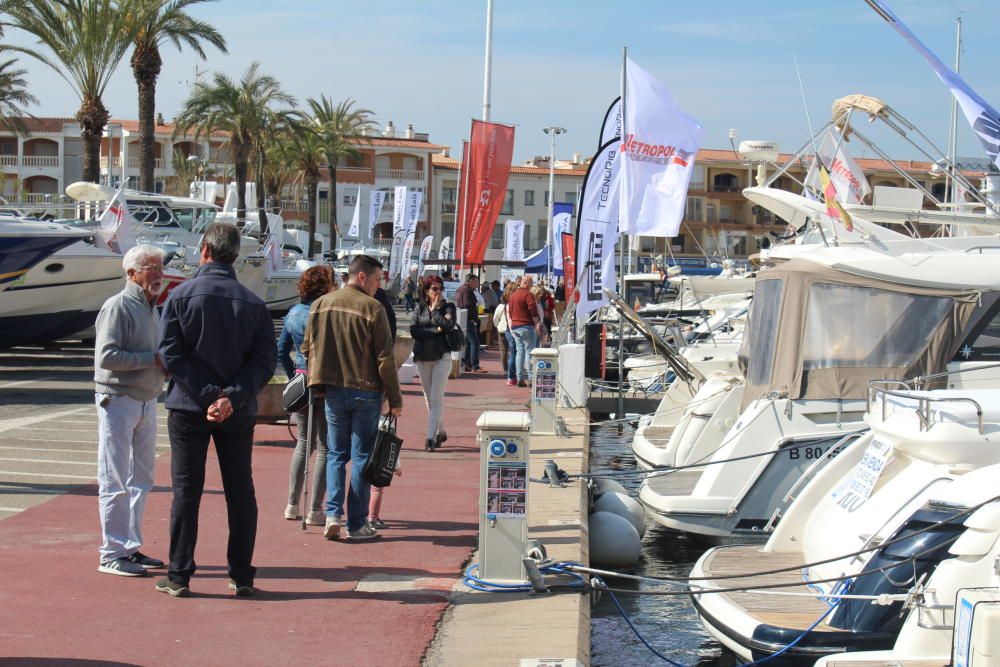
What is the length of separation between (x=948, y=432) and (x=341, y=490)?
13.0 feet

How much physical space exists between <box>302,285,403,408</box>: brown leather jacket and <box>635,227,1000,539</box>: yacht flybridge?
11.0 ft

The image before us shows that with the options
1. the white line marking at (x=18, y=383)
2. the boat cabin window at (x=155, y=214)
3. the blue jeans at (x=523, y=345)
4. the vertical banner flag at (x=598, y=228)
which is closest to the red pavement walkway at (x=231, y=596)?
the vertical banner flag at (x=598, y=228)

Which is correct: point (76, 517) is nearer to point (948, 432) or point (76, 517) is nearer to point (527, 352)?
point (948, 432)

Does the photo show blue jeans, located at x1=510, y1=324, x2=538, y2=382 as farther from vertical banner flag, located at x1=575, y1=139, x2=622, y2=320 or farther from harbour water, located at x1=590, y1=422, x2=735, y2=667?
harbour water, located at x1=590, y1=422, x2=735, y2=667

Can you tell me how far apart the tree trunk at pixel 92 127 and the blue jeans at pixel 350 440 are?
27068 mm

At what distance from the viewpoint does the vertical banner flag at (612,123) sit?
58.4 feet

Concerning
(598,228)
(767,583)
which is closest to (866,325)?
(767,583)

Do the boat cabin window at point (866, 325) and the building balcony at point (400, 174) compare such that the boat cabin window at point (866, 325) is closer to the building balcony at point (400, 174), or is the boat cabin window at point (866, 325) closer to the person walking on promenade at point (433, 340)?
the person walking on promenade at point (433, 340)

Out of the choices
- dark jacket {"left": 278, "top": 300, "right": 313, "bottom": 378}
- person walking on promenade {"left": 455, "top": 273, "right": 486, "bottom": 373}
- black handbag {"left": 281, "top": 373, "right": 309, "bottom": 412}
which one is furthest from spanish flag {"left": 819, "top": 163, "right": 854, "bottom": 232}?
person walking on promenade {"left": 455, "top": 273, "right": 486, "bottom": 373}

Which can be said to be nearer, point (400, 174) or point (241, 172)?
point (241, 172)

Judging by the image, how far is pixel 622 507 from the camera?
421 inches

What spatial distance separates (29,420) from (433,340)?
Answer: 566 centimetres

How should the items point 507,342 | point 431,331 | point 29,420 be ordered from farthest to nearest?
point 507,342, point 29,420, point 431,331

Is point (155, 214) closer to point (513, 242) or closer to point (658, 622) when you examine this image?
point (513, 242)
